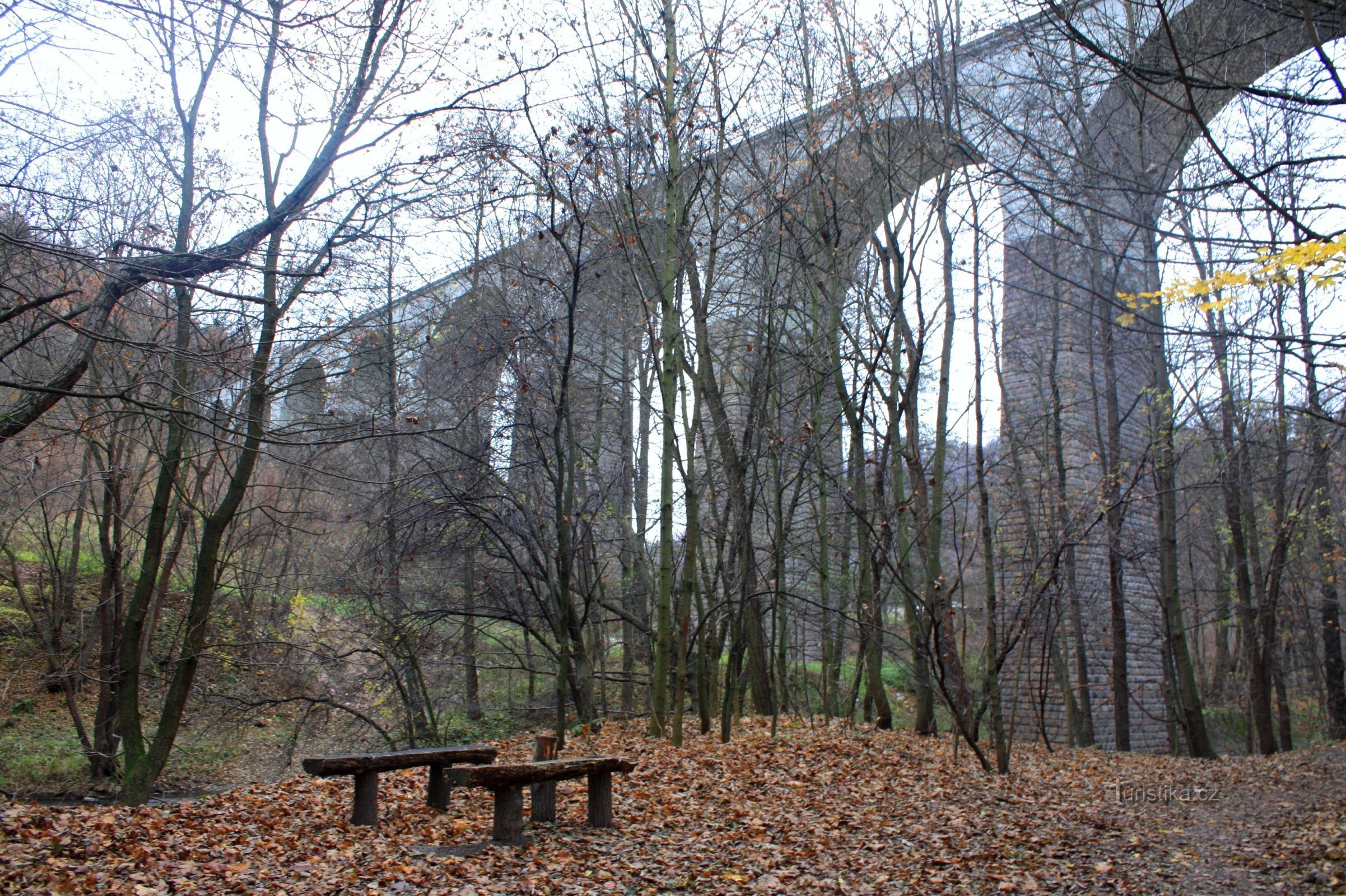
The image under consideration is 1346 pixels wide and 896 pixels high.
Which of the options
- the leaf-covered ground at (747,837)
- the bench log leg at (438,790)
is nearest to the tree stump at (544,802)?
the leaf-covered ground at (747,837)

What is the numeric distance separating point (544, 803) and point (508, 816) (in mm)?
484

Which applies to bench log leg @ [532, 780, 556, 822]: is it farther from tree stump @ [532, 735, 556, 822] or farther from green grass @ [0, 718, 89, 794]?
green grass @ [0, 718, 89, 794]

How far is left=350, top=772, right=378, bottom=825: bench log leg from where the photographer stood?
4.90 meters

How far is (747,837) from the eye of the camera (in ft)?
15.8

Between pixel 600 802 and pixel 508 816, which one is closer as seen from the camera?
pixel 508 816

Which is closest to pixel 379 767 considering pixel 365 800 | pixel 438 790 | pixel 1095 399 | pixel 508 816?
pixel 365 800

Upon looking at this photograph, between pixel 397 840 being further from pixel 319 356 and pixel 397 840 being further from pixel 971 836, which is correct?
pixel 319 356

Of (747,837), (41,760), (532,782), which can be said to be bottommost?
(41,760)

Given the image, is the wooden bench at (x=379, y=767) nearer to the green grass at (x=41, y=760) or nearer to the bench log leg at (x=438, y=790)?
the bench log leg at (x=438, y=790)

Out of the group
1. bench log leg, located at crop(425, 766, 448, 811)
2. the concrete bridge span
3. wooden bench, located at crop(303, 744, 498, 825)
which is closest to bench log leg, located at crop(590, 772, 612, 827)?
wooden bench, located at crop(303, 744, 498, 825)

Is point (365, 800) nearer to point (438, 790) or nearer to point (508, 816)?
point (438, 790)

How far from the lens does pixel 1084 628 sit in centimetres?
1270

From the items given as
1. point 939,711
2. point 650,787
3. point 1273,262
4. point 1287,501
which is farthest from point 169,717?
point 1287,501

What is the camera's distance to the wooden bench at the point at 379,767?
184 inches
